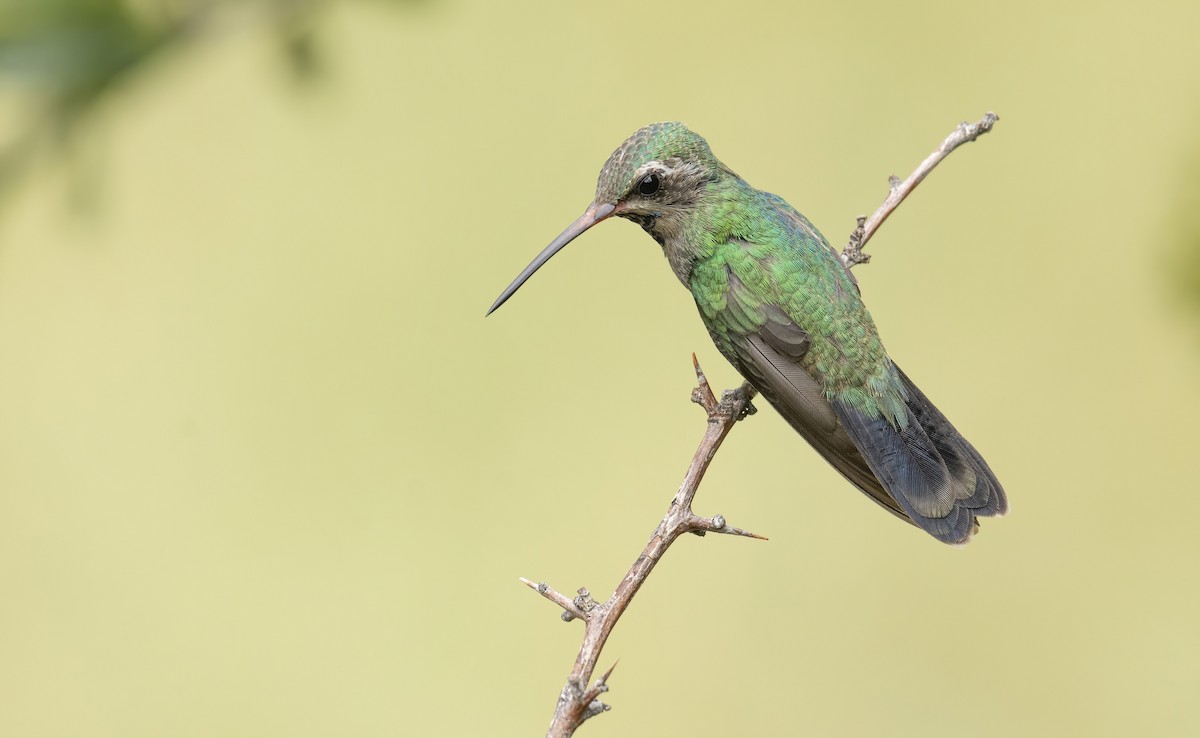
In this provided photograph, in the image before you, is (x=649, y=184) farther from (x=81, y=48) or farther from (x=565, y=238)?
(x=81, y=48)

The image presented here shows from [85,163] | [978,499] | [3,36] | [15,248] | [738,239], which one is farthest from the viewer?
[15,248]

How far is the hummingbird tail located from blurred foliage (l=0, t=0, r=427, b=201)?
1244 mm

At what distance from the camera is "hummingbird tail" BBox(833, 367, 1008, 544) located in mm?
2088

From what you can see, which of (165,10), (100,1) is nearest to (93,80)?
(100,1)

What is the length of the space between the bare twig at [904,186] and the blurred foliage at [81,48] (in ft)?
3.77

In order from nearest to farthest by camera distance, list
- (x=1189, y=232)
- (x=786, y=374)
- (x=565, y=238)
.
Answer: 1. (x=1189, y=232)
2. (x=565, y=238)
3. (x=786, y=374)

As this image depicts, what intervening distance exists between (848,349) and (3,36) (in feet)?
5.10

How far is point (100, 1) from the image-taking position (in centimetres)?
164

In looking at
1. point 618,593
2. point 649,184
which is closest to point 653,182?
point 649,184

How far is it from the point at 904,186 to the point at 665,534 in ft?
3.15

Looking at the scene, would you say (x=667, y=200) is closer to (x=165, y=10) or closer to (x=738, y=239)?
(x=738, y=239)

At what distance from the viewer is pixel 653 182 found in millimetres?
2215

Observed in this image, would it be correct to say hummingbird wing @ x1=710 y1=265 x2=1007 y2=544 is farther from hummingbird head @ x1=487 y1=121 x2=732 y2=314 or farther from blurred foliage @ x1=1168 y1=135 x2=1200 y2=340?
blurred foliage @ x1=1168 y1=135 x2=1200 y2=340

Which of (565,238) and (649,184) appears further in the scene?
(649,184)
